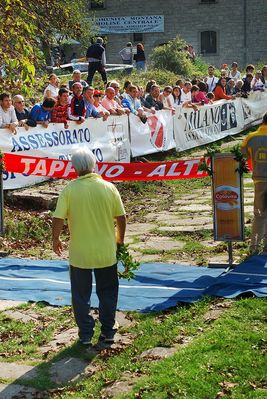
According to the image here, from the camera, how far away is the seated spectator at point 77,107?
16.5 m

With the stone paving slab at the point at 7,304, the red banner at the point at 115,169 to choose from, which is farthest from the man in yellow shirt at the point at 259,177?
the stone paving slab at the point at 7,304

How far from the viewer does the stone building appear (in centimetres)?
5212

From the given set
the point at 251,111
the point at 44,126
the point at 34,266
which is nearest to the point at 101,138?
the point at 44,126

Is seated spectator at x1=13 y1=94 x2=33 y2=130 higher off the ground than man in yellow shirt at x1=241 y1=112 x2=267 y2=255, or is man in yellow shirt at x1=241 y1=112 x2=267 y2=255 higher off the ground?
seated spectator at x1=13 y1=94 x2=33 y2=130

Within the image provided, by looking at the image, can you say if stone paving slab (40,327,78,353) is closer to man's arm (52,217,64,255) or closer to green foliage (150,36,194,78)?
man's arm (52,217,64,255)

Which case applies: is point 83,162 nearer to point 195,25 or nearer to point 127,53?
point 127,53

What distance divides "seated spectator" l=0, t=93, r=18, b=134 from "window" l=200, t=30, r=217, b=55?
128 ft

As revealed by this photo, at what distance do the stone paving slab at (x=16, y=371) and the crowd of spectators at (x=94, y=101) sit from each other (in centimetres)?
772

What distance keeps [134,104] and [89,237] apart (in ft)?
39.2

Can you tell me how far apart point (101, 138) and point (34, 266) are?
701 centimetres

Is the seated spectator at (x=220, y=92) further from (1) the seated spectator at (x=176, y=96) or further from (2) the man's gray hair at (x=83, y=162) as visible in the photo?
(2) the man's gray hair at (x=83, y=162)

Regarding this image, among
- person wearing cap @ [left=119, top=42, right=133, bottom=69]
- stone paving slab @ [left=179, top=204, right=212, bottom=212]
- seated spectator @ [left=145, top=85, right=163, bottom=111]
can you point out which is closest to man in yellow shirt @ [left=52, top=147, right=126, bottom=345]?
stone paving slab @ [left=179, top=204, right=212, bottom=212]

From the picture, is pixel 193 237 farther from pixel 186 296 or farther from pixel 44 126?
pixel 44 126

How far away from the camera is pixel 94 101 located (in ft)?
58.0
